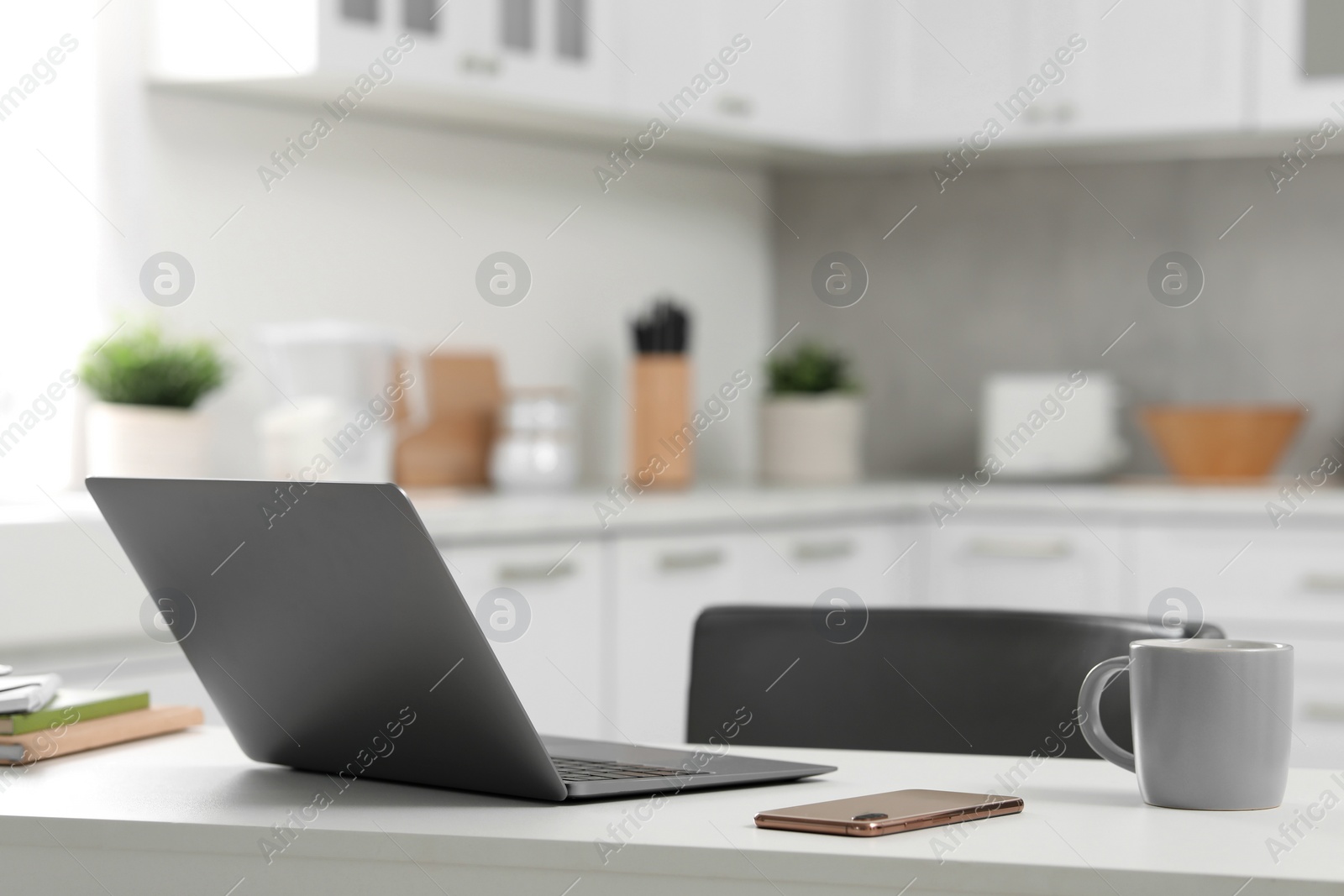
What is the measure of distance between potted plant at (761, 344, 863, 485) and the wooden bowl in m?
0.67

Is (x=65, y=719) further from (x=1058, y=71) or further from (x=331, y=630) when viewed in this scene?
(x=1058, y=71)

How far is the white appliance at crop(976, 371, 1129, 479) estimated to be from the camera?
134 inches

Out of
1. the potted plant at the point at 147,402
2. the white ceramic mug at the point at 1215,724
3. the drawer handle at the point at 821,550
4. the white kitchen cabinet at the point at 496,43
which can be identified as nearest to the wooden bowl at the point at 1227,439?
the drawer handle at the point at 821,550

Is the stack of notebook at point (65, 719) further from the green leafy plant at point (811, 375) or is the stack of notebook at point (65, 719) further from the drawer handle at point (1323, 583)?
the green leafy plant at point (811, 375)

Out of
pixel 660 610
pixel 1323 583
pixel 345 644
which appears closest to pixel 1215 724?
pixel 345 644

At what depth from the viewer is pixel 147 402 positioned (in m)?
2.51

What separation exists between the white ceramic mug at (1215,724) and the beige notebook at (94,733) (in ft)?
2.14

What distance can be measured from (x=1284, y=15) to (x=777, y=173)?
1305mm

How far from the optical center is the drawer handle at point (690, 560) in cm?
272

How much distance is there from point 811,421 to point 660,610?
962 mm

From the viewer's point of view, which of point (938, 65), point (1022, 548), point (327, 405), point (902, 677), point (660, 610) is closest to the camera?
point (902, 677)

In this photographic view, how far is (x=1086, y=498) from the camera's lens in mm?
3080

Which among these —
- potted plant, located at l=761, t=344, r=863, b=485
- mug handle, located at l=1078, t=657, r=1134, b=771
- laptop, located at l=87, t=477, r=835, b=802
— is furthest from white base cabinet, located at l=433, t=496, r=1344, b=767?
mug handle, located at l=1078, t=657, r=1134, b=771

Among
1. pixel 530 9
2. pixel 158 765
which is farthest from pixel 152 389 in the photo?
pixel 158 765
